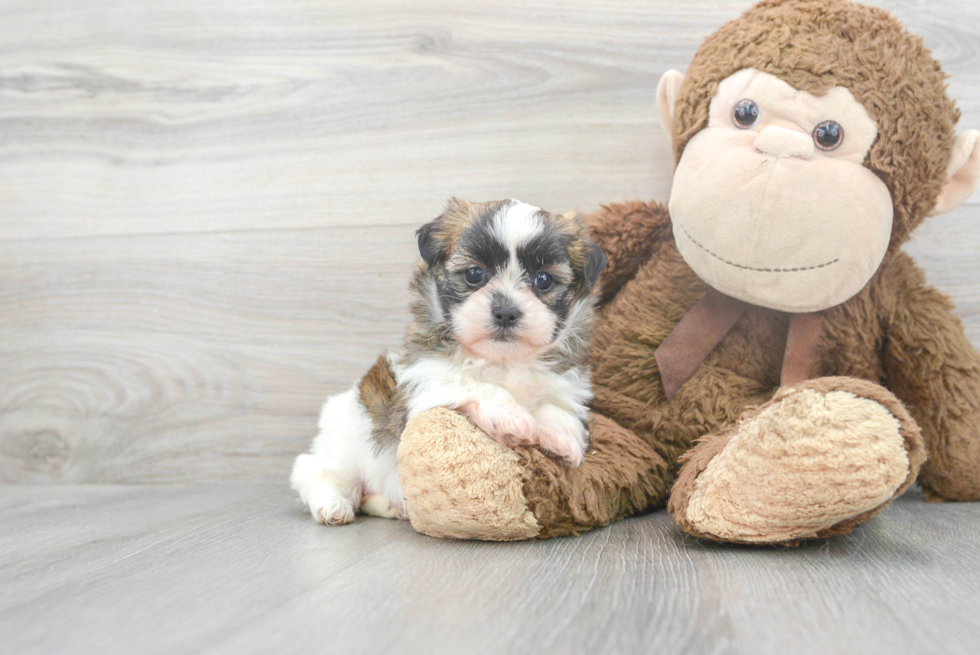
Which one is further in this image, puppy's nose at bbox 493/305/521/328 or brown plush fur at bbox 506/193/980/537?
brown plush fur at bbox 506/193/980/537

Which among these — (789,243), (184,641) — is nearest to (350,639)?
(184,641)

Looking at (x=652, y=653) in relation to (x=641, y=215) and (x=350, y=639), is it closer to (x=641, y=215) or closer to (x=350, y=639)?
(x=350, y=639)

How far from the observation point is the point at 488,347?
4.29ft

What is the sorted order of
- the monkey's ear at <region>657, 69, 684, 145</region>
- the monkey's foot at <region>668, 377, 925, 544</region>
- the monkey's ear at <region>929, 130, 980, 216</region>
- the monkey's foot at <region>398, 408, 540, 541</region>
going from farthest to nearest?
the monkey's ear at <region>657, 69, 684, 145</region> → the monkey's ear at <region>929, 130, 980, 216</region> → the monkey's foot at <region>398, 408, 540, 541</region> → the monkey's foot at <region>668, 377, 925, 544</region>

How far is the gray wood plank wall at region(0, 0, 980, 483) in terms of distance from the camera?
76.0 inches

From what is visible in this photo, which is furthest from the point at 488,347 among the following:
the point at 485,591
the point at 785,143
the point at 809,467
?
the point at 785,143

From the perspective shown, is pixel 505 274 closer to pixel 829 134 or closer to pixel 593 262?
pixel 593 262

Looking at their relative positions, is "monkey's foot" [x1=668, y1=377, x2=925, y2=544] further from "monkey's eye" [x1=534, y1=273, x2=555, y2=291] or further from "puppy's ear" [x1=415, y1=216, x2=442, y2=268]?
"puppy's ear" [x1=415, y1=216, x2=442, y2=268]

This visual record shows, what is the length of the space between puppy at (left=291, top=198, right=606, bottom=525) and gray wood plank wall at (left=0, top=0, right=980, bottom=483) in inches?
20.3

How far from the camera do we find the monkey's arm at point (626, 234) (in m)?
1.68

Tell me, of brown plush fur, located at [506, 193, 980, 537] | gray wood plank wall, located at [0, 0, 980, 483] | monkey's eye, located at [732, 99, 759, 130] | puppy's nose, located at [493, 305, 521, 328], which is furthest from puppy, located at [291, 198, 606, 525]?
gray wood plank wall, located at [0, 0, 980, 483]

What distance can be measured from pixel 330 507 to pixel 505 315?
58cm

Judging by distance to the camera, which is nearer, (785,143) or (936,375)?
(785,143)

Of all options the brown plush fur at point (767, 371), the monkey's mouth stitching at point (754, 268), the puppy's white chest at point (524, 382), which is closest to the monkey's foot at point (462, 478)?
the puppy's white chest at point (524, 382)
